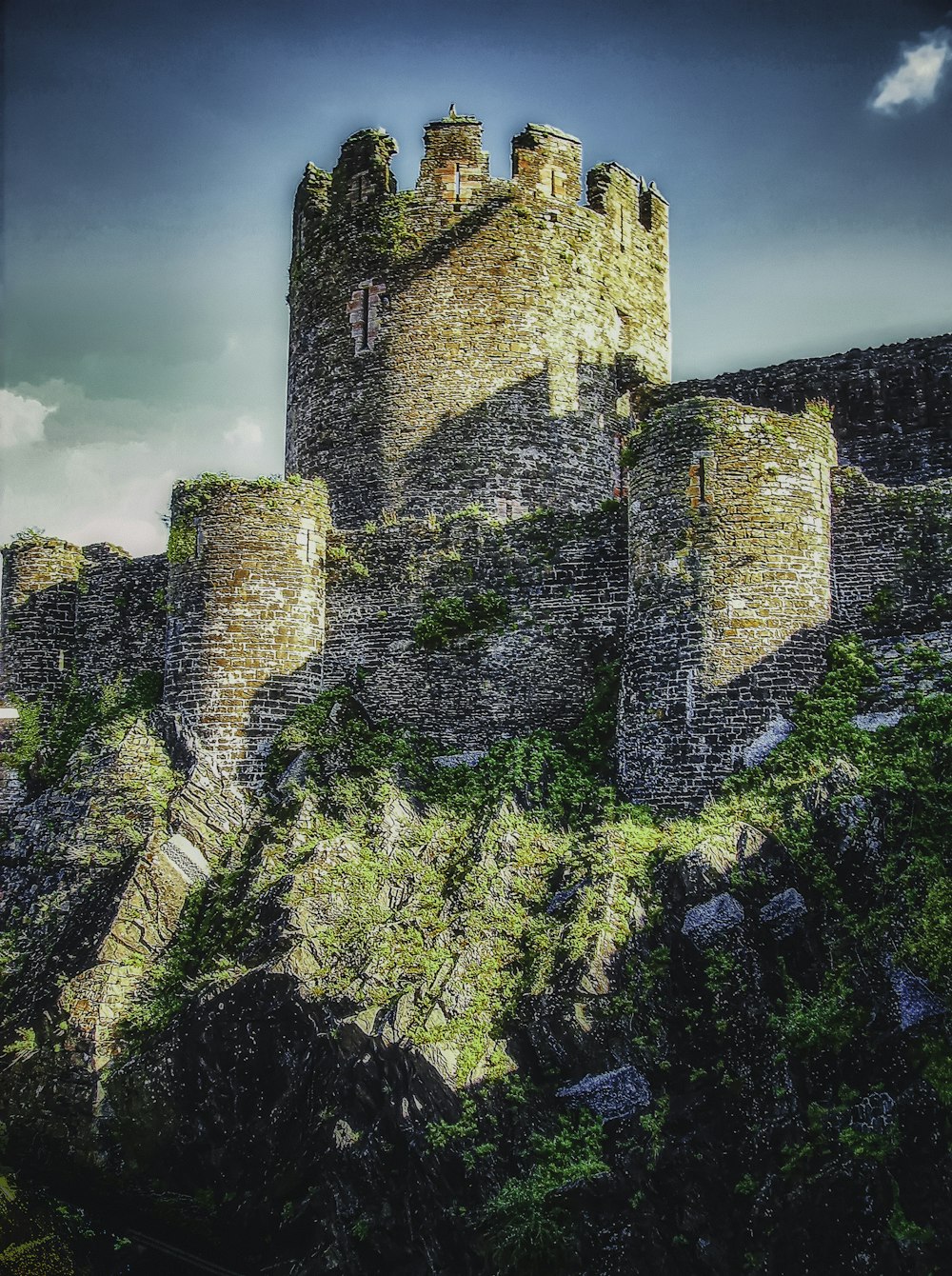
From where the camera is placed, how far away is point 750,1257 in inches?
525

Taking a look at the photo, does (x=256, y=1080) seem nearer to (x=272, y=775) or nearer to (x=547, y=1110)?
(x=547, y=1110)

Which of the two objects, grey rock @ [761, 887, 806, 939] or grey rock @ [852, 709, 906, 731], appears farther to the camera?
grey rock @ [852, 709, 906, 731]

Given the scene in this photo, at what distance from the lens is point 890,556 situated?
61.1ft

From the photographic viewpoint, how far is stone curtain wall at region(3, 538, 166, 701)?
23578 mm

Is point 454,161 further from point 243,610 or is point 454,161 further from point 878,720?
point 878,720

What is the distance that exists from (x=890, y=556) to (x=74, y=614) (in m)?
13.3

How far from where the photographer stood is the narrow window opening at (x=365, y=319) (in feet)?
82.8

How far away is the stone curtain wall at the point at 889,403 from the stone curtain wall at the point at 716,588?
389 cm

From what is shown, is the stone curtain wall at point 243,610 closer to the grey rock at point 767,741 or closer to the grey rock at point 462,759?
the grey rock at point 462,759

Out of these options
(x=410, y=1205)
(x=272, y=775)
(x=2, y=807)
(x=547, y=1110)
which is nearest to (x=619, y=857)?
(x=547, y=1110)

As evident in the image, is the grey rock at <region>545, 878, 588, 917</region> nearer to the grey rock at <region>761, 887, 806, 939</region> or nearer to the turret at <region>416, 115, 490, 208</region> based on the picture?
the grey rock at <region>761, 887, 806, 939</region>

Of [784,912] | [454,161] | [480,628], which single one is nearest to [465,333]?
[454,161]

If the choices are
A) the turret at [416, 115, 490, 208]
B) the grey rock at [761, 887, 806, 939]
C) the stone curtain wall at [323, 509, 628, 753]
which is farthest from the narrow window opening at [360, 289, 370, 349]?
the grey rock at [761, 887, 806, 939]

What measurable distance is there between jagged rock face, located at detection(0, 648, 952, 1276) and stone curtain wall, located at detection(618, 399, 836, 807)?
88 centimetres
